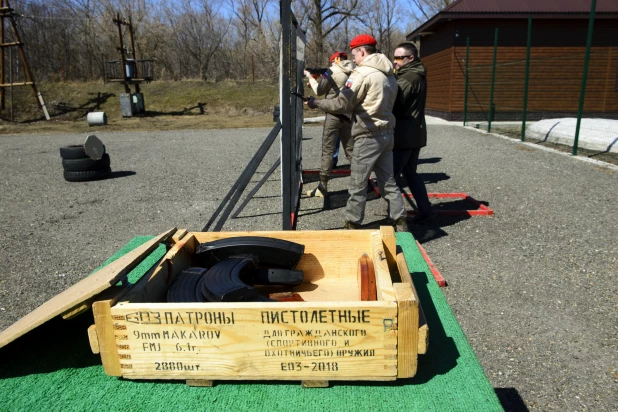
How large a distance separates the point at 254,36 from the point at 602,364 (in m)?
44.0

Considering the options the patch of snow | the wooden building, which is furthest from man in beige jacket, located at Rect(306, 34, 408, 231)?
the wooden building

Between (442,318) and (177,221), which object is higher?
(442,318)

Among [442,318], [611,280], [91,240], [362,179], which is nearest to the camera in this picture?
[442,318]

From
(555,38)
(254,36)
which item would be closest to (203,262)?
(555,38)

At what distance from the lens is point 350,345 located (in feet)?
6.35

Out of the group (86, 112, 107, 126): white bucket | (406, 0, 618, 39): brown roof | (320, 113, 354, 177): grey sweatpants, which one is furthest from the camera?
(86, 112, 107, 126): white bucket

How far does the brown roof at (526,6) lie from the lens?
18.6 m

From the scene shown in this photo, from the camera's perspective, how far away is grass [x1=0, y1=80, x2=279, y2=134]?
73.2 feet

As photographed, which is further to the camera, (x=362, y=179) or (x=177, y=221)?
(x=177, y=221)

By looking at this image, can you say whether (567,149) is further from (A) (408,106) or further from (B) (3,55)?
(B) (3,55)

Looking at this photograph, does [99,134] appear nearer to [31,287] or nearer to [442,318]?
[31,287]

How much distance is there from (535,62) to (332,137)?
51.9 feet

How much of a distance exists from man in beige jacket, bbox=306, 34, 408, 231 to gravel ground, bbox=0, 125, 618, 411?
0.95m

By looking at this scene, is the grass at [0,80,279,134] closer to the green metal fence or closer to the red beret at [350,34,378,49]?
the green metal fence
